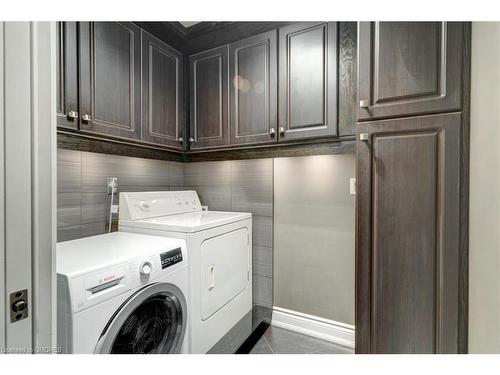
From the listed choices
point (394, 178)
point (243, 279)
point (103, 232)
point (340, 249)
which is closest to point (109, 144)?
point (103, 232)

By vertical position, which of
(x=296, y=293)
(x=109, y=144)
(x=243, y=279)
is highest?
(x=109, y=144)

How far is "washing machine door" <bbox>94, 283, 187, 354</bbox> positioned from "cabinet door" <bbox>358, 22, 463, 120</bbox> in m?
1.33

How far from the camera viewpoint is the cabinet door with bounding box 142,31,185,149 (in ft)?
5.58

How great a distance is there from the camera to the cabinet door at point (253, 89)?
1.75 m

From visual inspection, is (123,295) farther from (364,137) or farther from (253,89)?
(253,89)

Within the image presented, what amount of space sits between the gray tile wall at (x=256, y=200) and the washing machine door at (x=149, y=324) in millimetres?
880

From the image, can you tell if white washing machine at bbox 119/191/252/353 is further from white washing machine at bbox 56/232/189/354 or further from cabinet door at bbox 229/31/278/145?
cabinet door at bbox 229/31/278/145

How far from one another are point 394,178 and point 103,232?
184 cm

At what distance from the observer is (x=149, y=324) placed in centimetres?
126

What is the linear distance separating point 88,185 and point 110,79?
27.6 inches

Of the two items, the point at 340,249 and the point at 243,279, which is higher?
the point at 340,249

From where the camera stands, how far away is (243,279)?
197 cm
